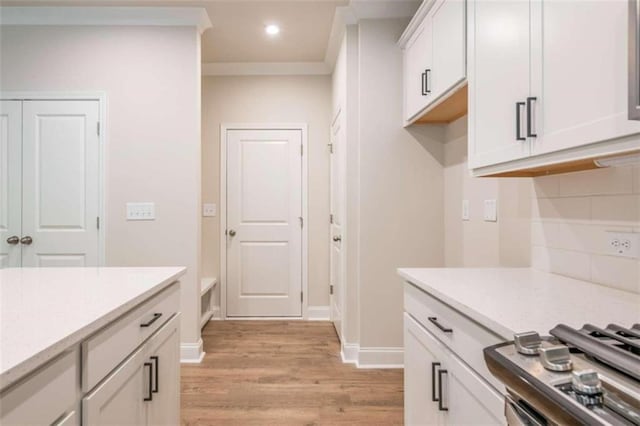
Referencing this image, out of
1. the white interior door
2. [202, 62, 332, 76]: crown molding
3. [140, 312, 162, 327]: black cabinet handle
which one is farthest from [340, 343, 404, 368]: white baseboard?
[202, 62, 332, 76]: crown molding

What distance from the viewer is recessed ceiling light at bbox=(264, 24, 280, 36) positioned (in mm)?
3279

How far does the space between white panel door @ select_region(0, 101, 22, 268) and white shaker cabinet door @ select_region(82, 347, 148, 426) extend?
2.43m

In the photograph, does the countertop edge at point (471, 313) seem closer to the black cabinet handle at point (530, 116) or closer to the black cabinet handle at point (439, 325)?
the black cabinet handle at point (439, 325)

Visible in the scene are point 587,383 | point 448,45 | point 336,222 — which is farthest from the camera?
point 336,222

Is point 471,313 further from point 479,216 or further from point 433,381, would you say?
point 479,216

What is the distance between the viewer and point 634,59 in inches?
32.7

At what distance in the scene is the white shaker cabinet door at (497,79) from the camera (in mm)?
1334

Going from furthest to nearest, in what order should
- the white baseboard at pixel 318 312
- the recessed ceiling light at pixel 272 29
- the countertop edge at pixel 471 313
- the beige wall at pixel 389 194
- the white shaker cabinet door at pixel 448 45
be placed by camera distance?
the white baseboard at pixel 318 312, the recessed ceiling light at pixel 272 29, the beige wall at pixel 389 194, the white shaker cabinet door at pixel 448 45, the countertop edge at pixel 471 313

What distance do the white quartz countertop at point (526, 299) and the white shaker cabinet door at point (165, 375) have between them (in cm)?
103

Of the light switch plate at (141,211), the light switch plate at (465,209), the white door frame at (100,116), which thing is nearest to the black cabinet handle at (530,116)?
the light switch plate at (465,209)

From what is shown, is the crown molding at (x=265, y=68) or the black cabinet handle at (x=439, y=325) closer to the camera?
the black cabinet handle at (x=439, y=325)

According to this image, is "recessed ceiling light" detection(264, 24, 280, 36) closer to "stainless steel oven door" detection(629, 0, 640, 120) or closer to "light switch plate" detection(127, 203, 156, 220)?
"light switch plate" detection(127, 203, 156, 220)

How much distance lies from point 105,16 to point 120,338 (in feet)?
9.27

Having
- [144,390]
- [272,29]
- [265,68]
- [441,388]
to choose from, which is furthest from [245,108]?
[441,388]
